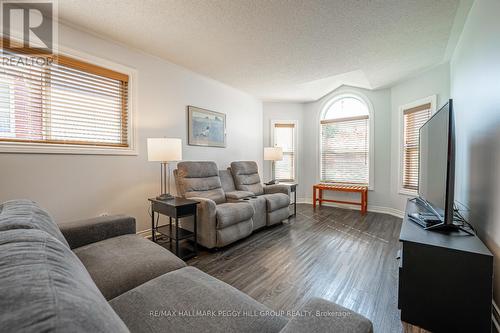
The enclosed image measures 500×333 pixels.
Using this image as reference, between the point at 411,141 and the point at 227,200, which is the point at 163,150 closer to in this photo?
the point at 227,200

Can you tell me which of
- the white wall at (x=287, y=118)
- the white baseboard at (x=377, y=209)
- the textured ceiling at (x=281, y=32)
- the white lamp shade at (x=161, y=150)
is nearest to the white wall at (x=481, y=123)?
the textured ceiling at (x=281, y=32)

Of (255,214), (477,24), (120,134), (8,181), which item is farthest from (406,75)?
(8,181)

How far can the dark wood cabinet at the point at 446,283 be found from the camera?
1.24m

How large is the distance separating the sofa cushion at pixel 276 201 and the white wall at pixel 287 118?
1729mm

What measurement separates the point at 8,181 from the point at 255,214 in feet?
8.40

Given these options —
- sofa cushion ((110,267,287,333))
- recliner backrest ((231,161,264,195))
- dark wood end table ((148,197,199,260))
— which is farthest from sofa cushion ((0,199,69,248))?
recliner backrest ((231,161,264,195))

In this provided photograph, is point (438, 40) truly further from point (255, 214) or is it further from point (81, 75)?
point (81, 75)

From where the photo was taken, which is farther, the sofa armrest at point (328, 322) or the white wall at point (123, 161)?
the white wall at point (123, 161)

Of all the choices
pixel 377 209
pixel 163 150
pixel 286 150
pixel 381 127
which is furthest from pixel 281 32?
pixel 377 209

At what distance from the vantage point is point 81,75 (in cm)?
241

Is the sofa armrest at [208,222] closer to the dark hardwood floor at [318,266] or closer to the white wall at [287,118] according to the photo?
the dark hardwood floor at [318,266]

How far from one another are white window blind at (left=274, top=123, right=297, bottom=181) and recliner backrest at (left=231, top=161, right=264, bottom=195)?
1.38m

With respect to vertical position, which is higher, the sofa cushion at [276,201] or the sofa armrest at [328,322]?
the sofa armrest at [328,322]

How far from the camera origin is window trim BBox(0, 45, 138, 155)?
202 cm
